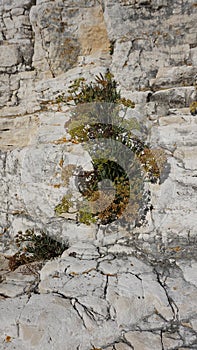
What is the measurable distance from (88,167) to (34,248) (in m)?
1.73

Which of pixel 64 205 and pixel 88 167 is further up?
pixel 88 167

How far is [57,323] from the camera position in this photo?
13.1 ft

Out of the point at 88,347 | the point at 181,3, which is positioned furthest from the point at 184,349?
the point at 181,3

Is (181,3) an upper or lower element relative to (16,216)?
upper

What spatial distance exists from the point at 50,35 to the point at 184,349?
6.47 m

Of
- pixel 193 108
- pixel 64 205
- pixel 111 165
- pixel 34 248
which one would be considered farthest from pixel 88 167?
pixel 193 108

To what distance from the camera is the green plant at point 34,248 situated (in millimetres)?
5453

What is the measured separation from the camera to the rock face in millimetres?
4082

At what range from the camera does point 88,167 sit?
5.51 m

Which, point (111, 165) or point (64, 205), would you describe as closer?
point (111, 165)

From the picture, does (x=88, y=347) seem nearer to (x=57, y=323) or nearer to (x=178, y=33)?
(x=57, y=323)

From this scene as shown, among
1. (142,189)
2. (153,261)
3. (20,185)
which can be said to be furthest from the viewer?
(20,185)

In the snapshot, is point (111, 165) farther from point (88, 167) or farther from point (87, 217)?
point (87, 217)

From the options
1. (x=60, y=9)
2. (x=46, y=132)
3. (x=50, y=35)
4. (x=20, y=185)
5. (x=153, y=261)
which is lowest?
(x=153, y=261)
